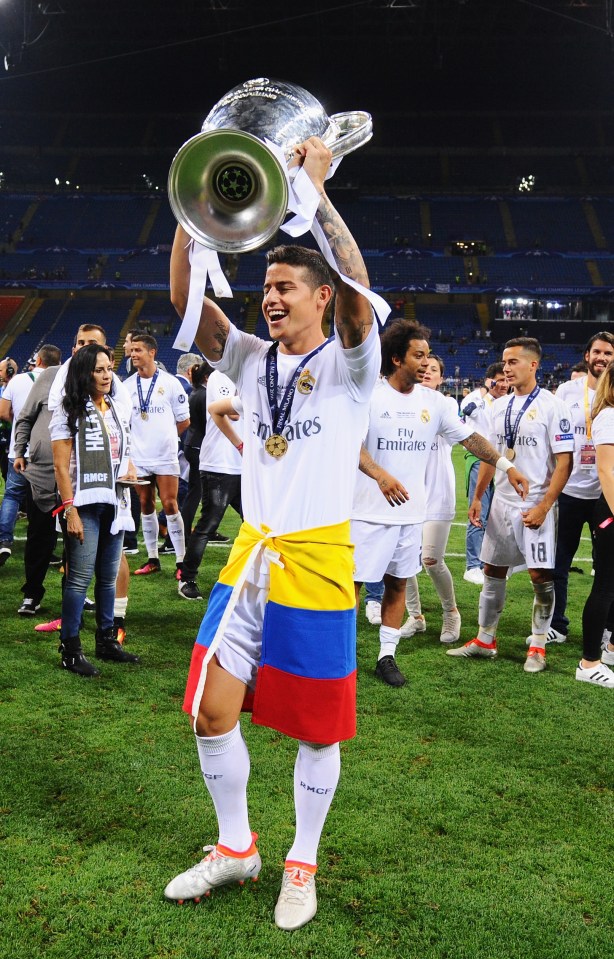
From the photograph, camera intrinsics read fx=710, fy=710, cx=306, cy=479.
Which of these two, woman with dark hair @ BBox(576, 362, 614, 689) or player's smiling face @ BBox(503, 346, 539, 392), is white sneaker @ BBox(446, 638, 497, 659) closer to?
woman with dark hair @ BBox(576, 362, 614, 689)

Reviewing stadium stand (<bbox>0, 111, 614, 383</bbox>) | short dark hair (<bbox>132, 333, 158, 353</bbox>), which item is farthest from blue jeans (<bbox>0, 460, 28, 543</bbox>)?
stadium stand (<bbox>0, 111, 614, 383</bbox>)

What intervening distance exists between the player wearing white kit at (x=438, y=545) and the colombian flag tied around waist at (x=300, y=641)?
10.5 feet

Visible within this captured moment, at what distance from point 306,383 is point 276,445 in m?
0.24

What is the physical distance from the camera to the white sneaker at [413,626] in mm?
5762

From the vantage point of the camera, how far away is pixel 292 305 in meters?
2.46

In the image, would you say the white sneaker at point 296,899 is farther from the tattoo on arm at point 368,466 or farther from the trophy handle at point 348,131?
the trophy handle at point 348,131

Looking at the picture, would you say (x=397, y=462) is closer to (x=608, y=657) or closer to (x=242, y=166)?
(x=608, y=657)

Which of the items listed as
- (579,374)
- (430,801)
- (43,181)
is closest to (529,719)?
(430,801)

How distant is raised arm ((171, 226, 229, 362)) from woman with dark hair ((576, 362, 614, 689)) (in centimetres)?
268

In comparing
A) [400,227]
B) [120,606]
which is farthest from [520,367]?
[400,227]

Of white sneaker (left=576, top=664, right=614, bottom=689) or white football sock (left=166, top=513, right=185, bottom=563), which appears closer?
A: white sneaker (left=576, top=664, right=614, bottom=689)

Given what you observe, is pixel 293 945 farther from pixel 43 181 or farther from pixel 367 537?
pixel 43 181

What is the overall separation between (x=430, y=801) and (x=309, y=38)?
138ft

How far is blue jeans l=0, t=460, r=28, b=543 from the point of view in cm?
725
